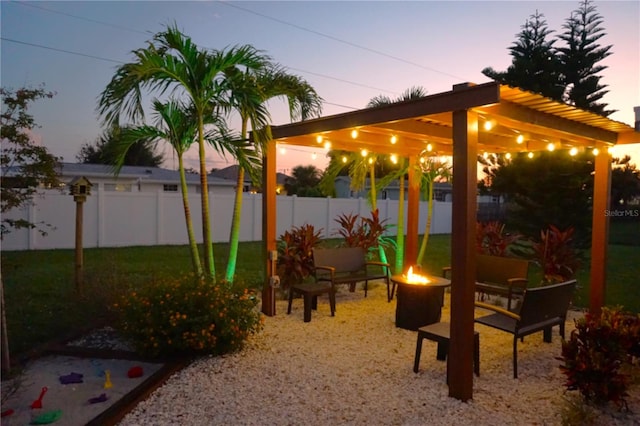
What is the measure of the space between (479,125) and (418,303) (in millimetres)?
2070

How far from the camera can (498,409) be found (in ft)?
10.3

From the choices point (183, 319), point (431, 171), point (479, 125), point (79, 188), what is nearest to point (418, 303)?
point (479, 125)

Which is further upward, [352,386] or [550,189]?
[550,189]

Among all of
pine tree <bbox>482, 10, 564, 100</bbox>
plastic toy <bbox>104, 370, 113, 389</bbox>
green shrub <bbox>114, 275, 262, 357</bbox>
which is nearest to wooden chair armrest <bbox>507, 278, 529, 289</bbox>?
green shrub <bbox>114, 275, 262, 357</bbox>

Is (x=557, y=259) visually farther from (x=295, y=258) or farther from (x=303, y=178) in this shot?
(x=303, y=178)

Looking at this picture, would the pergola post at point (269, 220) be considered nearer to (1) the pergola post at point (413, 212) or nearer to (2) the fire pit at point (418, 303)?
(2) the fire pit at point (418, 303)

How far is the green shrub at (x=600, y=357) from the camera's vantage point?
2.95 meters

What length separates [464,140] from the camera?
3281 millimetres

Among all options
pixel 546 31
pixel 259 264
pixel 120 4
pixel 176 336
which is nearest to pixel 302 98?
pixel 176 336

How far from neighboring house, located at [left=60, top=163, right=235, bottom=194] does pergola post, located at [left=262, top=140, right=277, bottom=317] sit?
1194 cm

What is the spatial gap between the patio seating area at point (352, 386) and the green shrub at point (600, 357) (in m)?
0.20

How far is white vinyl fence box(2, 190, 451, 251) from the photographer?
454 inches

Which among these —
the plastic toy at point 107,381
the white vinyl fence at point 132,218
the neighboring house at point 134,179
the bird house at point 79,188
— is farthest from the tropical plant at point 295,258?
the neighboring house at point 134,179

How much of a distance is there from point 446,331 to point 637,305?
4.55 metres
